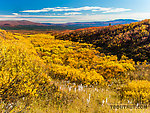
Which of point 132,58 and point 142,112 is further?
point 132,58

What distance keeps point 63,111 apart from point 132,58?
13067 mm

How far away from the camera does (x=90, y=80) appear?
817 centimetres

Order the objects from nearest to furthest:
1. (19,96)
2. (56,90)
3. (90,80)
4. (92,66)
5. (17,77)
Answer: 1. (19,96)
2. (17,77)
3. (56,90)
4. (90,80)
5. (92,66)

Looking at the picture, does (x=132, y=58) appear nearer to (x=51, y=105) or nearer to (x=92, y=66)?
(x=92, y=66)

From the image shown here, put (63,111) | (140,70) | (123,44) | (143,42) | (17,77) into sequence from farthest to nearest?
(123,44), (143,42), (140,70), (17,77), (63,111)

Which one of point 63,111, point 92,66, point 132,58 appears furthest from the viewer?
point 132,58

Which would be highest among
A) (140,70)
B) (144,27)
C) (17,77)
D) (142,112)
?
(144,27)

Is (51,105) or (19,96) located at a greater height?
(19,96)

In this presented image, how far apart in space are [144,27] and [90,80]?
1844 centimetres

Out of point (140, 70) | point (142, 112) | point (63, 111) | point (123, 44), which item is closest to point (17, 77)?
point (63, 111)

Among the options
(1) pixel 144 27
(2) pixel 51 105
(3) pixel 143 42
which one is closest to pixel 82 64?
(2) pixel 51 105

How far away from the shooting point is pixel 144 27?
2131cm

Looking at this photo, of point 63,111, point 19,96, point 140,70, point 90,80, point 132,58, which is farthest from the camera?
point 132,58

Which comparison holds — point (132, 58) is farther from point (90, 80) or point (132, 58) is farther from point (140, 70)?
point (90, 80)
